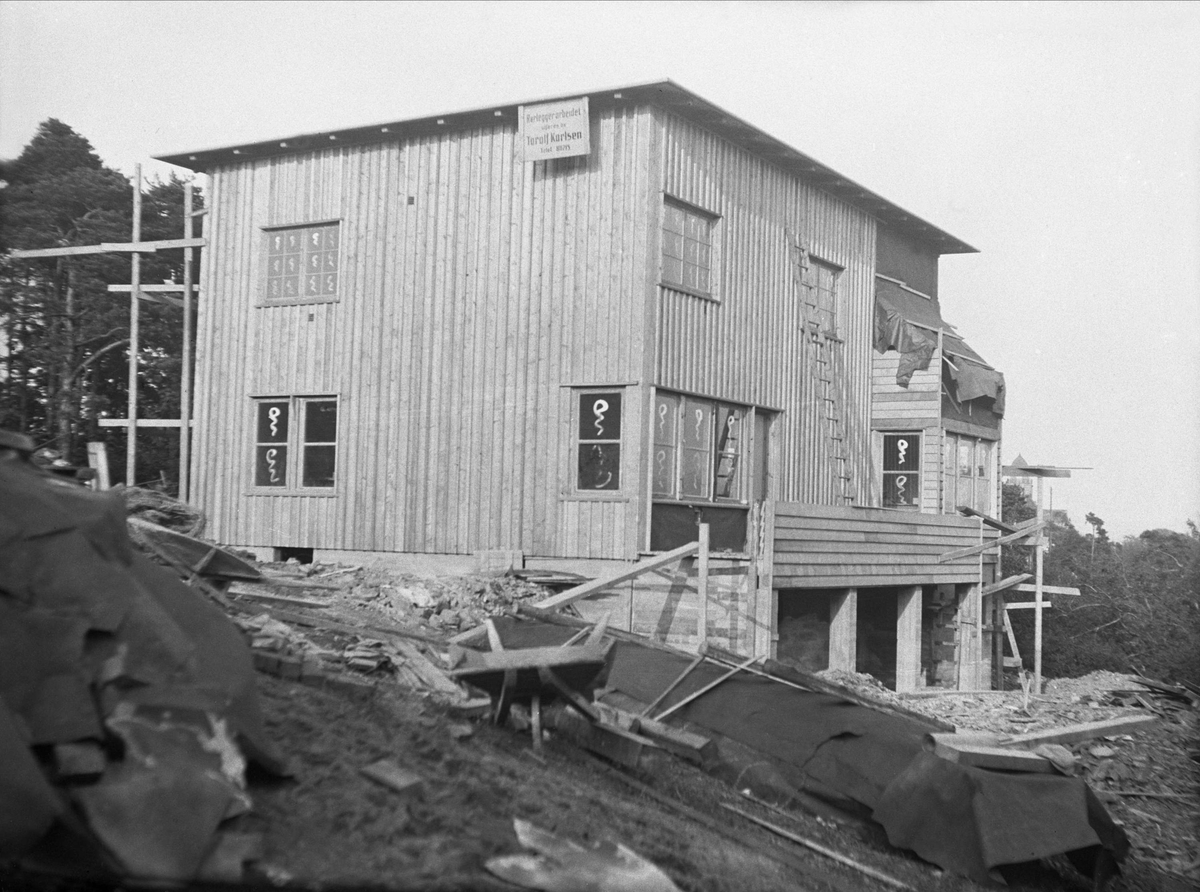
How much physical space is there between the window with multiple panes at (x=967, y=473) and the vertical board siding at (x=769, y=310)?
2500 millimetres

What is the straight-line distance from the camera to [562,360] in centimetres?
1695

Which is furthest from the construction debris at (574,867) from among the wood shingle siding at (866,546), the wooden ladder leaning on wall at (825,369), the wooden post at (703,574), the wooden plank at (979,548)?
the wooden plank at (979,548)

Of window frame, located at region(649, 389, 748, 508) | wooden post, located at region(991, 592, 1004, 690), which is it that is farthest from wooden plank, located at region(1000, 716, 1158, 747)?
wooden post, located at region(991, 592, 1004, 690)

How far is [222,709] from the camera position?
5.85 meters

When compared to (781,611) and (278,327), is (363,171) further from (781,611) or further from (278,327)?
(781,611)

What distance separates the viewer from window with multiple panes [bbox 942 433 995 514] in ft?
79.6

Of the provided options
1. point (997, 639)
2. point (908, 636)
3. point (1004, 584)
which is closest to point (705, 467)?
point (908, 636)

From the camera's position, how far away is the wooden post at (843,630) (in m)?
18.9

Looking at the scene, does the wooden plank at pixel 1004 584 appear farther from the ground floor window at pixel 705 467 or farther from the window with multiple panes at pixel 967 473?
the ground floor window at pixel 705 467

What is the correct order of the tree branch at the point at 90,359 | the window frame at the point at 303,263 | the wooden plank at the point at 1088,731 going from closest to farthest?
the wooden plank at the point at 1088,731 → the window frame at the point at 303,263 → the tree branch at the point at 90,359

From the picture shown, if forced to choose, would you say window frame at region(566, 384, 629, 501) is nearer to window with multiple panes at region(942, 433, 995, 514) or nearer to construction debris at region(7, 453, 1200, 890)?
construction debris at region(7, 453, 1200, 890)

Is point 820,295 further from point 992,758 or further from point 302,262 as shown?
point 992,758

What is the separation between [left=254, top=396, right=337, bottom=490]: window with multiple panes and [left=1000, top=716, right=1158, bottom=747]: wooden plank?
11268 millimetres

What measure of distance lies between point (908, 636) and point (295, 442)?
1186 cm
